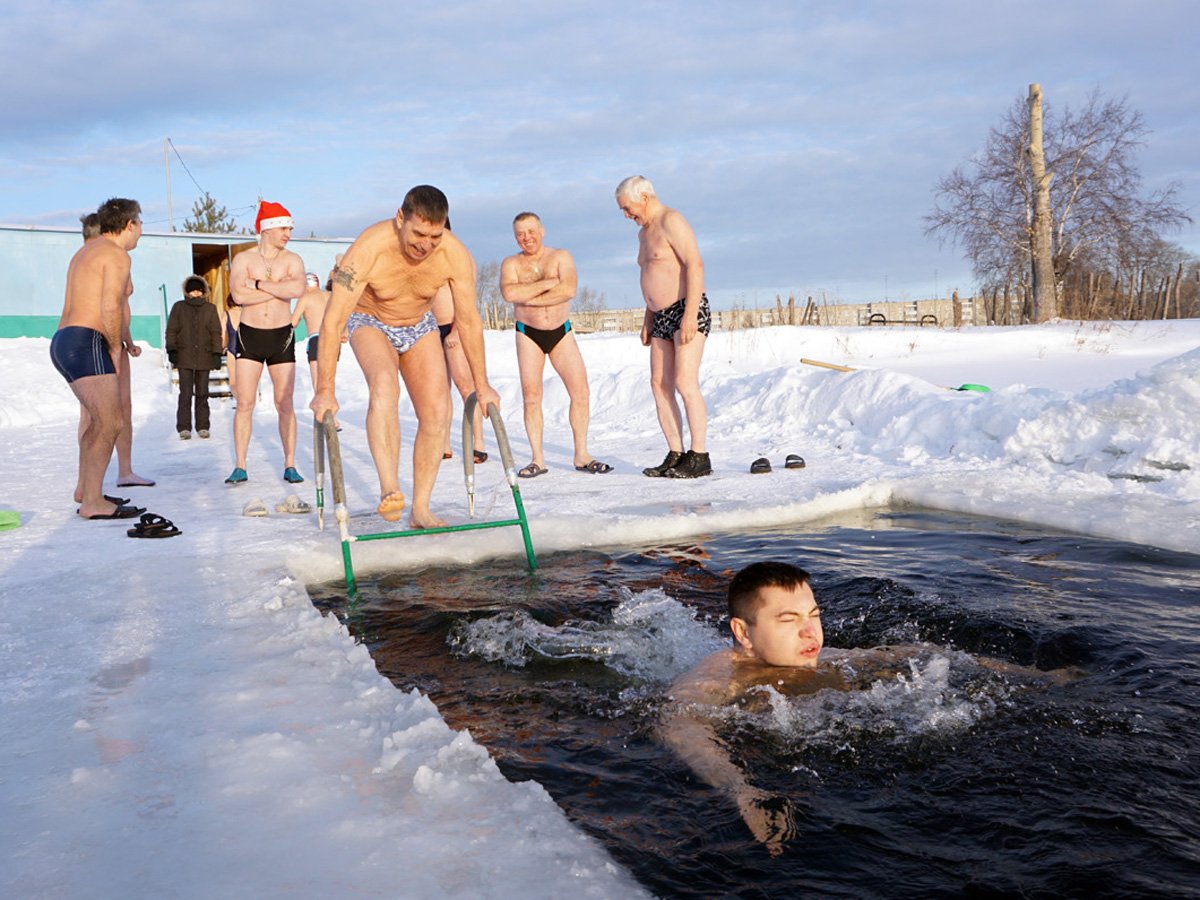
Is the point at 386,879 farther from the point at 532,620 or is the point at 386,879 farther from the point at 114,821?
the point at 532,620

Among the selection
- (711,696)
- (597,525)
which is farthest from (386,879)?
(597,525)

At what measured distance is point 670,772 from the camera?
2648mm

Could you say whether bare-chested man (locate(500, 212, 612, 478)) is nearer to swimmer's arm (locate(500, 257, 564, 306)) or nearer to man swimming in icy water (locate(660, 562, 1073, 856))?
swimmer's arm (locate(500, 257, 564, 306))

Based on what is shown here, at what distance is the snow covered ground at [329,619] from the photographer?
2.10 meters

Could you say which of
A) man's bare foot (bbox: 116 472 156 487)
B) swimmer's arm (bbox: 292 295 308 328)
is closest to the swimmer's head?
swimmer's arm (bbox: 292 295 308 328)

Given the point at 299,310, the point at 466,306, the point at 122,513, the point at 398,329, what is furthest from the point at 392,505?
the point at 299,310

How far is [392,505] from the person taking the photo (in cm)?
537

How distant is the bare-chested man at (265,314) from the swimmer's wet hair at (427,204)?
3.60 meters

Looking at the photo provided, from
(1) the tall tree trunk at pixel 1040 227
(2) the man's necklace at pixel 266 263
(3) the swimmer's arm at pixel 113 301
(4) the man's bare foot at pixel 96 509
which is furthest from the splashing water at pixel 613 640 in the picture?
(1) the tall tree trunk at pixel 1040 227

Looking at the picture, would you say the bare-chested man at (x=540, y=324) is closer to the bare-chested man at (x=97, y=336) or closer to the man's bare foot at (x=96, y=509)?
the bare-chested man at (x=97, y=336)

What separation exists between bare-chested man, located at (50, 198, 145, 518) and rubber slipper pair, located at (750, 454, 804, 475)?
14.7 feet

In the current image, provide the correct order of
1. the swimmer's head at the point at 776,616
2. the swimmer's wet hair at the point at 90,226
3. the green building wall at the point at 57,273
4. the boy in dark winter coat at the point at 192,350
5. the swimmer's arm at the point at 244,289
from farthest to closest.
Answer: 1. the green building wall at the point at 57,273
2. the boy in dark winter coat at the point at 192,350
3. the swimmer's arm at the point at 244,289
4. the swimmer's wet hair at the point at 90,226
5. the swimmer's head at the point at 776,616

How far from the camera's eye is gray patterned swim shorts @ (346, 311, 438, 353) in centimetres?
564

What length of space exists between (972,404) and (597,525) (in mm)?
4191
